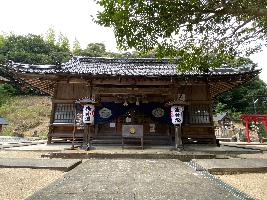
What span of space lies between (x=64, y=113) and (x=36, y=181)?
8.60 metres

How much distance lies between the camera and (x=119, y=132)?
544 inches

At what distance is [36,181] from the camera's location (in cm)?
521

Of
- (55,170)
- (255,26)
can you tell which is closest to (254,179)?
(255,26)

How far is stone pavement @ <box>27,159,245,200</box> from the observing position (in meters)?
3.94

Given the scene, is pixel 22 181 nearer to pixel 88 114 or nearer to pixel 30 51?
pixel 88 114

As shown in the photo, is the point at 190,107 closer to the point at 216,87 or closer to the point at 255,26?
the point at 216,87

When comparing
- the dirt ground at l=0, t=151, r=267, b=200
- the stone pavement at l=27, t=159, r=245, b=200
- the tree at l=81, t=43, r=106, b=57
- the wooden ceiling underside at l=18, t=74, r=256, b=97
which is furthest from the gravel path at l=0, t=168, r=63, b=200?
the tree at l=81, t=43, r=106, b=57

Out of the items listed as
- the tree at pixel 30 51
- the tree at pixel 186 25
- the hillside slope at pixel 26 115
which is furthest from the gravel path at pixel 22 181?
the tree at pixel 30 51

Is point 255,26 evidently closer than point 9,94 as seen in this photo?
Yes

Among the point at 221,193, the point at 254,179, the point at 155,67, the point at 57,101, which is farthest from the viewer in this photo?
the point at 155,67

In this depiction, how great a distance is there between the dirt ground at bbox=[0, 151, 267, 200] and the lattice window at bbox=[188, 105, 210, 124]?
7.28 meters

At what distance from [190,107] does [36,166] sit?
9097mm

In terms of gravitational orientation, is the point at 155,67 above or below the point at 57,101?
above

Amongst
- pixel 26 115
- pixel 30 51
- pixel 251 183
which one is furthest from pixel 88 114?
pixel 30 51
